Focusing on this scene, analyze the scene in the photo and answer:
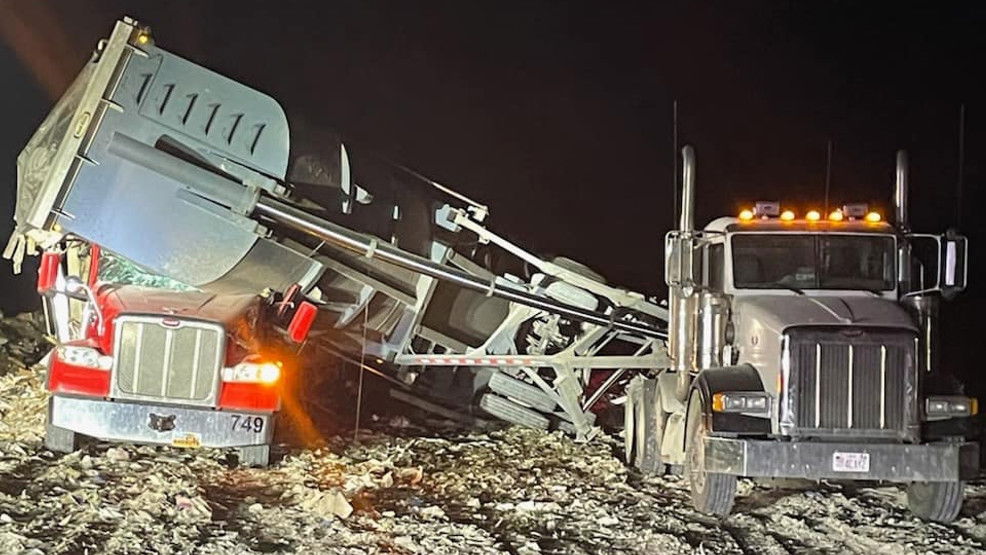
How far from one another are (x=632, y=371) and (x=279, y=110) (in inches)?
193

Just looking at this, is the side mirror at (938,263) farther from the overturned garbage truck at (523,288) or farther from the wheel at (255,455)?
the wheel at (255,455)

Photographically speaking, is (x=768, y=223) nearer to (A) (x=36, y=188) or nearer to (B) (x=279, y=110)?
(B) (x=279, y=110)

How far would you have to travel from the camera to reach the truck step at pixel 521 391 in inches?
482

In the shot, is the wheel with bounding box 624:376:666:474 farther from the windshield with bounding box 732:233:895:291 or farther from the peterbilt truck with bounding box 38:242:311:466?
the peterbilt truck with bounding box 38:242:311:466

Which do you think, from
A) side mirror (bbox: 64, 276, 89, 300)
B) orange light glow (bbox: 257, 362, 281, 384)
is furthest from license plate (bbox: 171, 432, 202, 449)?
side mirror (bbox: 64, 276, 89, 300)

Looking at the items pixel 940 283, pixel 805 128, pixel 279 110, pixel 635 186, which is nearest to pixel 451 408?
pixel 279 110

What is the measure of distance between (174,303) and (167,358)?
0.88 m

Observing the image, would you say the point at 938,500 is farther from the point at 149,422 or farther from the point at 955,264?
the point at 149,422

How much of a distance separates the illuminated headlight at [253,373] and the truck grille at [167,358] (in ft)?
0.39

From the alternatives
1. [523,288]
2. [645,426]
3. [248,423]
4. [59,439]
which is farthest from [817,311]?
[59,439]

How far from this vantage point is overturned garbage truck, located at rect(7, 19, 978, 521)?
7.65 m

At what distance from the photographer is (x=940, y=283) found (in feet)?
27.6

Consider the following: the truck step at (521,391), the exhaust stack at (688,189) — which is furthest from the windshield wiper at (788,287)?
the truck step at (521,391)

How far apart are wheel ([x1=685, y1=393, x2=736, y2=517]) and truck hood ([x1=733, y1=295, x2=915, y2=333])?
781 millimetres
